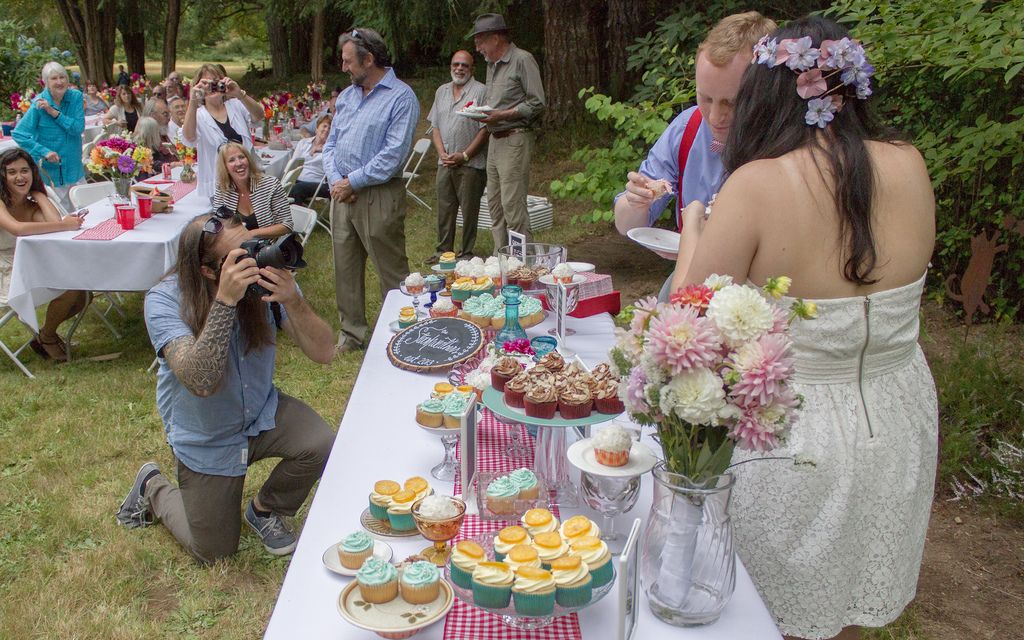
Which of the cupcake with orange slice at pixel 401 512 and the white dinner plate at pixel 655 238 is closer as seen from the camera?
the cupcake with orange slice at pixel 401 512

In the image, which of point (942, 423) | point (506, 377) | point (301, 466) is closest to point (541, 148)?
point (942, 423)

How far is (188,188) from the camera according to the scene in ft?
20.5

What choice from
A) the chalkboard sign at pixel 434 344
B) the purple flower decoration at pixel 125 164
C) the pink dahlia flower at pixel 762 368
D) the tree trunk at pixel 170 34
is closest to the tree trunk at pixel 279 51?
the tree trunk at pixel 170 34

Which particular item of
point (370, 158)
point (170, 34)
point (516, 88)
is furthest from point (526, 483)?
point (170, 34)

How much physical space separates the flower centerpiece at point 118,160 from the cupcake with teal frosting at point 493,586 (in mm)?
4817

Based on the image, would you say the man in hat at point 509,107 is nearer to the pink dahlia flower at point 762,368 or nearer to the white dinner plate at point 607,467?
the white dinner plate at point 607,467

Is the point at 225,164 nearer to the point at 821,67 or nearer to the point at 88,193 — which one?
the point at 88,193

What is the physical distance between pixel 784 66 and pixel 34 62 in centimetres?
1677

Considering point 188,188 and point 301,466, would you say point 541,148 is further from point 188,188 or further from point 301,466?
point 301,466

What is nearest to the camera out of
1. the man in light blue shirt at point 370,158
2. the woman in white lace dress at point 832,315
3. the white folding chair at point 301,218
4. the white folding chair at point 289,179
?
the woman in white lace dress at point 832,315

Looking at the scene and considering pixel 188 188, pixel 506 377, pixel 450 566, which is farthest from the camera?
pixel 188 188

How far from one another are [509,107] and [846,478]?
16.7 ft

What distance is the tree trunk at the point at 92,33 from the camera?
20.1m

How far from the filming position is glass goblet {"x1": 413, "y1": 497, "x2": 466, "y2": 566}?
1609mm
